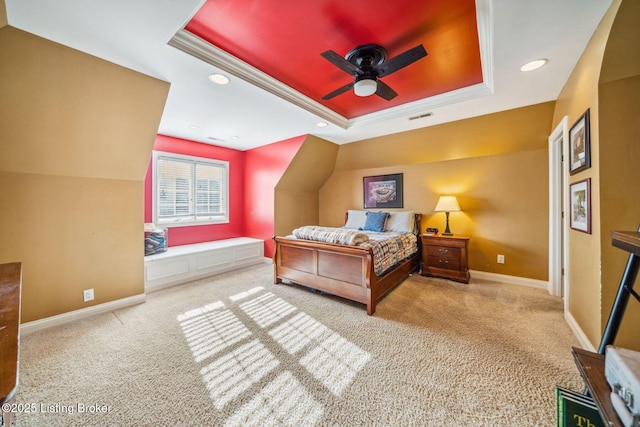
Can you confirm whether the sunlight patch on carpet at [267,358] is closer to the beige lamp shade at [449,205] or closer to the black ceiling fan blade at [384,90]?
the black ceiling fan blade at [384,90]

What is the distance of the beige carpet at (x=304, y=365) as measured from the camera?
139 cm

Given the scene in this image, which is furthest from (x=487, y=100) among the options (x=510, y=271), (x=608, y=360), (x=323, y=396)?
(x=323, y=396)

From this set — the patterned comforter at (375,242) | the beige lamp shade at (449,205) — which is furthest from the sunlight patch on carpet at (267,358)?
the beige lamp shade at (449,205)

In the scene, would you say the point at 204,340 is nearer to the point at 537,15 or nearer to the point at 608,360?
the point at 608,360

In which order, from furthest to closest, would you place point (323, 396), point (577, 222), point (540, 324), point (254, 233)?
1. point (254, 233)
2. point (540, 324)
3. point (577, 222)
4. point (323, 396)

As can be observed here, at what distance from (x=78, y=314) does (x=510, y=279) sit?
548 cm

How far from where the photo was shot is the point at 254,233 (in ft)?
16.7

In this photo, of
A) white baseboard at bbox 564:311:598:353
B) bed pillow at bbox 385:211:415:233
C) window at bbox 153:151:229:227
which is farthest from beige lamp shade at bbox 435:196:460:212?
window at bbox 153:151:229:227

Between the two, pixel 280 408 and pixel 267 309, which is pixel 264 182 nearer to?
pixel 267 309

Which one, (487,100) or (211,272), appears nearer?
(487,100)

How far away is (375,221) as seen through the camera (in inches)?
170

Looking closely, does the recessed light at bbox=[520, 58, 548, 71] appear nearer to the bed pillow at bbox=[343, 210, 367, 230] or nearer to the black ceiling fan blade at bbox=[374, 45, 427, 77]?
the black ceiling fan blade at bbox=[374, 45, 427, 77]

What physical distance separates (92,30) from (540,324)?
4.56 m

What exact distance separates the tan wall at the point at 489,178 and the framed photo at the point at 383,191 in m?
0.15
